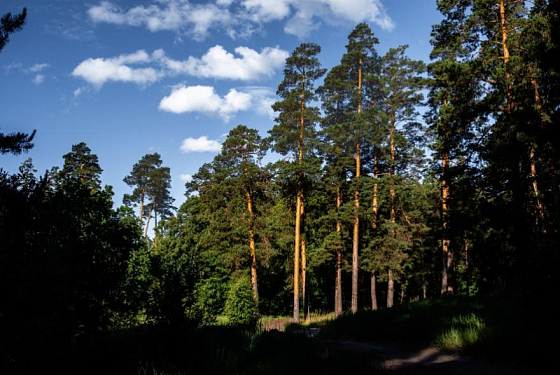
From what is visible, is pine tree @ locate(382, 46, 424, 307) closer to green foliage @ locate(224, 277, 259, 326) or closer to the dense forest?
the dense forest

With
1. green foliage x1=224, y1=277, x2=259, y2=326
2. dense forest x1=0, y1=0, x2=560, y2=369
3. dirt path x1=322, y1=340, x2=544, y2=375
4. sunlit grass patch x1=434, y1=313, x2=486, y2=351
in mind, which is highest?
dense forest x1=0, y1=0, x2=560, y2=369

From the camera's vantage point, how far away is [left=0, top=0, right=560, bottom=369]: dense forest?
19.6 ft

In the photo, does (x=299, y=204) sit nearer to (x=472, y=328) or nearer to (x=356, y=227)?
(x=356, y=227)

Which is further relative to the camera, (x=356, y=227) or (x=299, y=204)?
(x=299, y=204)

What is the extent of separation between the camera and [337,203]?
98.7 feet

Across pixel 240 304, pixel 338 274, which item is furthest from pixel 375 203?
pixel 240 304

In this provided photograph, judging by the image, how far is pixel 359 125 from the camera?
2444cm

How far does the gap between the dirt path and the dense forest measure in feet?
6.17

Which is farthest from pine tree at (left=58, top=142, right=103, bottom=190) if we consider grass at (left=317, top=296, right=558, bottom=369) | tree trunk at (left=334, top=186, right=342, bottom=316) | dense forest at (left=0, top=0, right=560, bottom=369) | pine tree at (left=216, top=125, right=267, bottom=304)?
grass at (left=317, top=296, right=558, bottom=369)

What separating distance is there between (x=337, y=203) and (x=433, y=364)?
2418cm

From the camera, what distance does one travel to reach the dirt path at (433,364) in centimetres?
540

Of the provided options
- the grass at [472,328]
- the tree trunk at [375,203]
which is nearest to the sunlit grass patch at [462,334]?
the grass at [472,328]

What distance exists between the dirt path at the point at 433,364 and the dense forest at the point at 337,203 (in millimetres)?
1881

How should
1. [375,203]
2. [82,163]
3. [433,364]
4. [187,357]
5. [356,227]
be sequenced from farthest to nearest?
[82,163] → [375,203] → [356,227] → [433,364] → [187,357]
